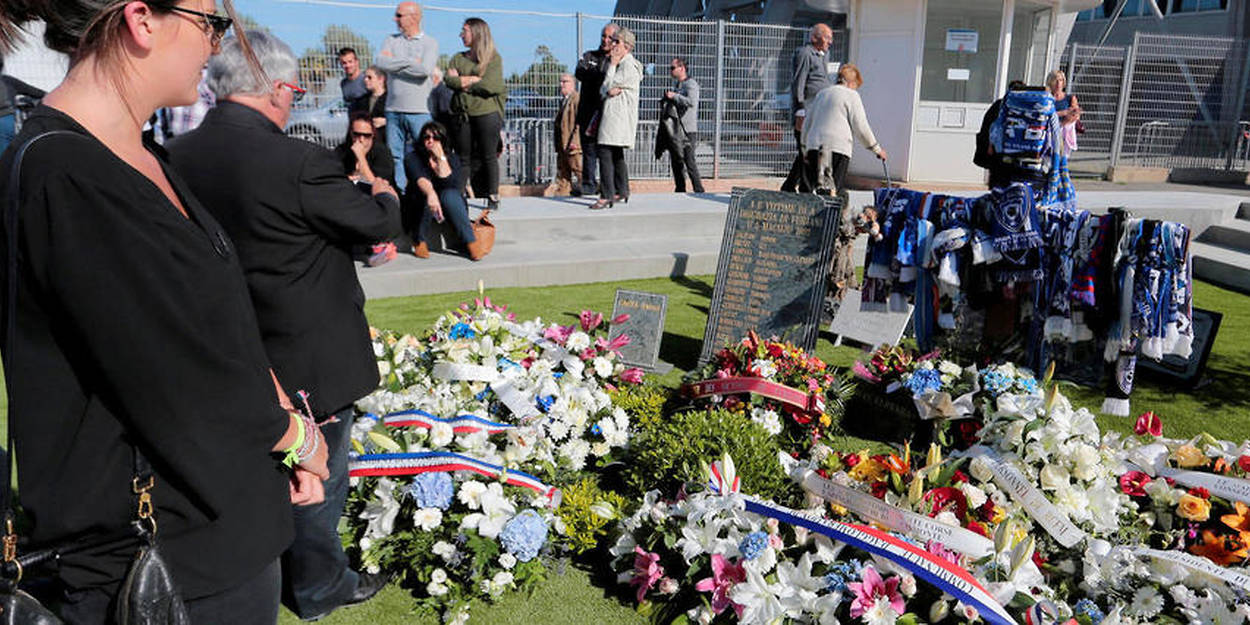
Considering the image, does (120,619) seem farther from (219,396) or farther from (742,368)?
(742,368)

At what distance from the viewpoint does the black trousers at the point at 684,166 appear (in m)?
10.2

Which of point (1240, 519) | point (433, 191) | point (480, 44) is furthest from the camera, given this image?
point (480, 44)

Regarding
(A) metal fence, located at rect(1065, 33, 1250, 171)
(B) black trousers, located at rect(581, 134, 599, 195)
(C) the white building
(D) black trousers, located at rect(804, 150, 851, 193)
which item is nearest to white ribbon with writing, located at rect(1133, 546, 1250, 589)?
(D) black trousers, located at rect(804, 150, 851, 193)

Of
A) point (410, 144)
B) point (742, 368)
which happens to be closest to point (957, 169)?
point (410, 144)

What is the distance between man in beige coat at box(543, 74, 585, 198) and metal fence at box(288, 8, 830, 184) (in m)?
0.35

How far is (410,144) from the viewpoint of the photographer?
7742 mm

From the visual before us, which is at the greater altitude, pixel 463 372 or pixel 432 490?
pixel 463 372

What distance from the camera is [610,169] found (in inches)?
345

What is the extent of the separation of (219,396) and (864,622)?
182cm

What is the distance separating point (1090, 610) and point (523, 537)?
5.79 feet

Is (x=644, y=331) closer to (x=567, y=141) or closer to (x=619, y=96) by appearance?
(x=619, y=96)

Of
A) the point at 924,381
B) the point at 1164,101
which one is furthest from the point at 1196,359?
the point at 1164,101

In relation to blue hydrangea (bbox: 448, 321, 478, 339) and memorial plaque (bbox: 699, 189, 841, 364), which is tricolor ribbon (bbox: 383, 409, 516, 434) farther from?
memorial plaque (bbox: 699, 189, 841, 364)

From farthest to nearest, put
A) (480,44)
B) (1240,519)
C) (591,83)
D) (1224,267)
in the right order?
(591,83) < (480,44) < (1224,267) < (1240,519)
